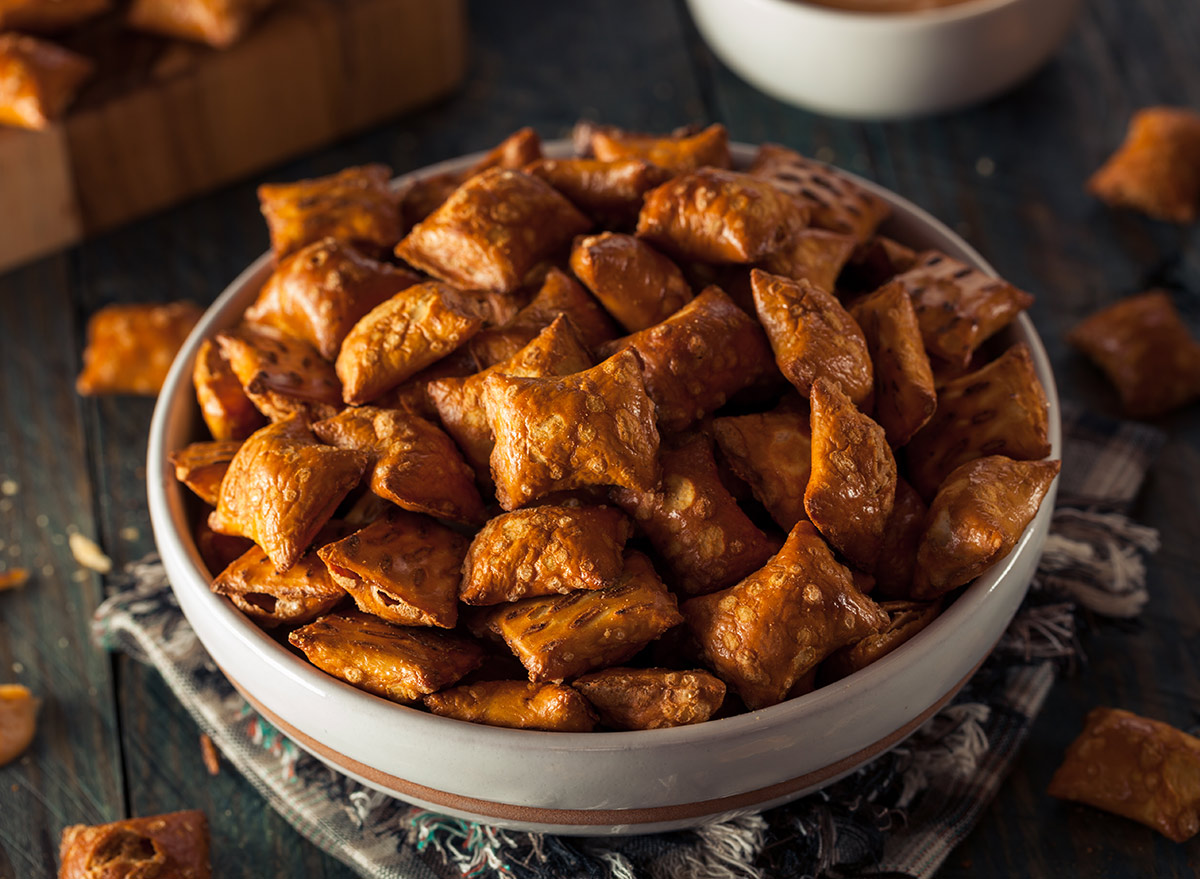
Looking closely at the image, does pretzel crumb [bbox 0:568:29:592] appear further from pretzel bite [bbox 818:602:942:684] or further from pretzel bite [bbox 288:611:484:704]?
pretzel bite [bbox 818:602:942:684]

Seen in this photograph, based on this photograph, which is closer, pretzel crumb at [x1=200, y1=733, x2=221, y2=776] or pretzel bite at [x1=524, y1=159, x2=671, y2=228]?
pretzel bite at [x1=524, y1=159, x2=671, y2=228]

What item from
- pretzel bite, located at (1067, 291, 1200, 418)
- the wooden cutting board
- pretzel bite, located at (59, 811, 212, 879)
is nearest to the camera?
pretzel bite, located at (59, 811, 212, 879)

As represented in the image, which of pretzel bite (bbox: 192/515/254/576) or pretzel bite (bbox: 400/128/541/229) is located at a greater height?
pretzel bite (bbox: 400/128/541/229)

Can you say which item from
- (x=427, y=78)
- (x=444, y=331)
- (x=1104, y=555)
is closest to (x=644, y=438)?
(x=444, y=331)

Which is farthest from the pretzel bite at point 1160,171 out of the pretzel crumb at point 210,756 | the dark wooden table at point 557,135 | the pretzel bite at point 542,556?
the pretzel crumb at point 210,756

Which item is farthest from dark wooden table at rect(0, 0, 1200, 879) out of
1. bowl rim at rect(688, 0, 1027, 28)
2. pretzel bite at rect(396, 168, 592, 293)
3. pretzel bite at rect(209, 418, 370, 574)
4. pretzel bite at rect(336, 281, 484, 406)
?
pretzel bite at rect(396, 168, 592, 293)

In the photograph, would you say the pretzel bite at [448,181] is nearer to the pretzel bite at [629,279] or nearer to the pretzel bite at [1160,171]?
the pretzel bite at [629,279]
